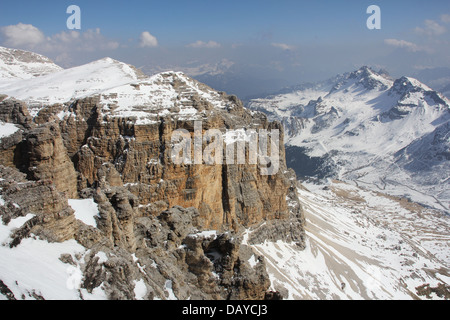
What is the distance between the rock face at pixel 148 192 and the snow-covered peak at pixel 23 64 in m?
56.2

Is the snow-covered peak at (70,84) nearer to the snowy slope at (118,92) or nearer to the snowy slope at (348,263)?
the snowy slope at (118,92)

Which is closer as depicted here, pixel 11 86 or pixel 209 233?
pixel 209 233

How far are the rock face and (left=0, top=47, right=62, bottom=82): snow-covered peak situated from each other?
56228 mm

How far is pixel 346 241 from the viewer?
378 feet

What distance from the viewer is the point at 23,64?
107125mm

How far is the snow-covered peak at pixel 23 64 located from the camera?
9806 centimetres

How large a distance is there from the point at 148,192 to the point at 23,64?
85150 mm

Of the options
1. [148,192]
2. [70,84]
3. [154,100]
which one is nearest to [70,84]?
[70,84]

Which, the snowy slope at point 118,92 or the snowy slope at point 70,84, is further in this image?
the snowy slope at point 70,84

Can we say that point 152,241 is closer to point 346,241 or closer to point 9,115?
point 9,115

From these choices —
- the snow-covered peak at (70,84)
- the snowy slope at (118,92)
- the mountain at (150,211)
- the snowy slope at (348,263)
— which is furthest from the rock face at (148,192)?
the snowy slope at (348,263)

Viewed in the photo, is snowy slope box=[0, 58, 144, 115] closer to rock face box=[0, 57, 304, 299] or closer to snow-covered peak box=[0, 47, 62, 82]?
rock face box=[0, 57, 304, 299]

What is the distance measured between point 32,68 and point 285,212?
3796 inches

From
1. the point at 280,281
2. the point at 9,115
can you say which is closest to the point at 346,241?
the point at 280,281
